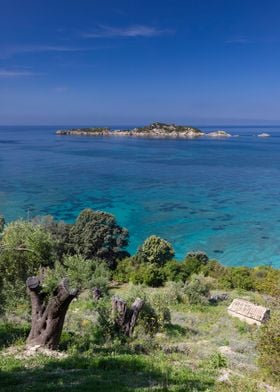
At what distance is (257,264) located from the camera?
4666 cm

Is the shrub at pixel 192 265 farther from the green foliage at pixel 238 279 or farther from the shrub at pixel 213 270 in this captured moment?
the green foliage at pixel 238 279

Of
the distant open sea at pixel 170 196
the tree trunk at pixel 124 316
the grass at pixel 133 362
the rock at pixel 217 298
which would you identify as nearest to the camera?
the grass at pixel 133 362

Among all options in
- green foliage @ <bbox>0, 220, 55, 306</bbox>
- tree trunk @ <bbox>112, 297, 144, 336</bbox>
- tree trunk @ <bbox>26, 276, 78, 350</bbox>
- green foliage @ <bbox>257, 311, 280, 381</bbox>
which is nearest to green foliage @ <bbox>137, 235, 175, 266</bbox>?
green foliage @ <bbox>0, 220, 55, 306</bbox>

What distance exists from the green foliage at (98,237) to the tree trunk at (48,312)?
31.1 meters

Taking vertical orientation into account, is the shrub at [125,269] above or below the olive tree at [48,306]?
below

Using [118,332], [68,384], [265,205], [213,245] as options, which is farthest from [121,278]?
[265,205]

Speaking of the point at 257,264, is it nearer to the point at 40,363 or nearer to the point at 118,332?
the point at 118,332

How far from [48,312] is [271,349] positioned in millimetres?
8334

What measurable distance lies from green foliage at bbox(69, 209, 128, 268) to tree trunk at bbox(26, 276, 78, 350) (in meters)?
31.1

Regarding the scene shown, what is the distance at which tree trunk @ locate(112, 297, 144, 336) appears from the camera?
1808 centimetres

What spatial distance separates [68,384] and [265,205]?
6994cm

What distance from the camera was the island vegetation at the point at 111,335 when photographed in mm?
11930

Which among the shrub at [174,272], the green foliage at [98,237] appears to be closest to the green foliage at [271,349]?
the shrub at [174,272]

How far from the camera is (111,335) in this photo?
17.9 metres
